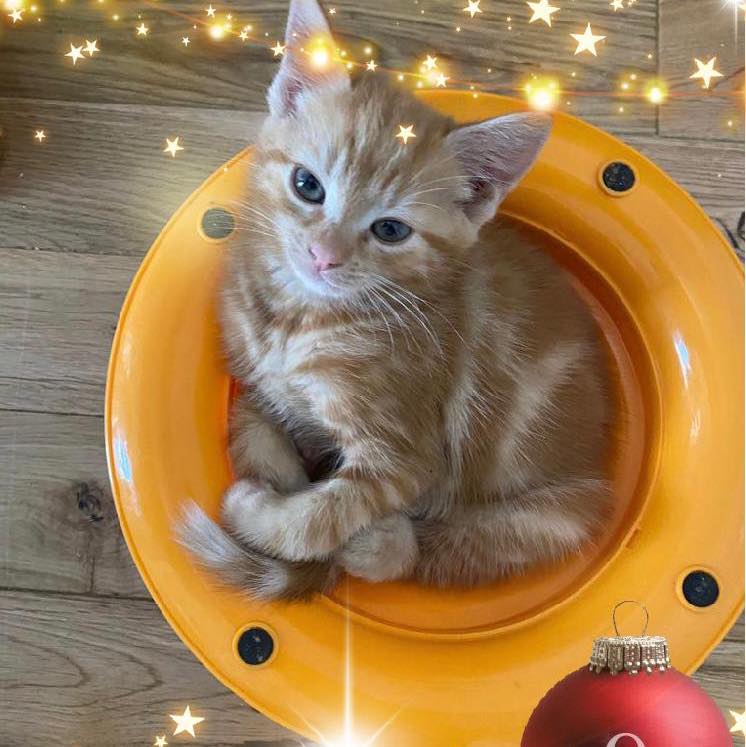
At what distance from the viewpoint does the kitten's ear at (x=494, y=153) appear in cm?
84

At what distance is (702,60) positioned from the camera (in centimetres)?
146

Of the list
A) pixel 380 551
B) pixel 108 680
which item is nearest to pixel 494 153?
pixel 380 551

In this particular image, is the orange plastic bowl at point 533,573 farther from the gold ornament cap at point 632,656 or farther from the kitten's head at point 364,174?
the gold ornament cap at point 632,656

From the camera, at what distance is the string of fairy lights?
1432 millimetres

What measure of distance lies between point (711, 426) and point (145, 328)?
0.89 m

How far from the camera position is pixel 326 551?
1.01m

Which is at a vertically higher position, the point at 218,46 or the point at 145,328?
the point at 218,46

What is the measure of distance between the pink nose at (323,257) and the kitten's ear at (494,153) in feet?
0.65

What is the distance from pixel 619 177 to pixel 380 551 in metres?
0.70

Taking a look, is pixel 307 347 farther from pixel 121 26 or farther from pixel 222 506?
pixel 121 26

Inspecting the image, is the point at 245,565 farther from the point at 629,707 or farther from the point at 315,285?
the point at 629,707

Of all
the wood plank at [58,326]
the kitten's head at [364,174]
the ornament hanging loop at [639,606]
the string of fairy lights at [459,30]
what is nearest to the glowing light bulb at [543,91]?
the string of fairy lights at [459,30]

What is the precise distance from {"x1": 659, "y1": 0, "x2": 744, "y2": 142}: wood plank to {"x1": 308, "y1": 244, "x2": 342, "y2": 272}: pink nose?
2.98 ft

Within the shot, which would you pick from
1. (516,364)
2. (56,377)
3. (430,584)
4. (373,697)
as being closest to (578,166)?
(516,364)
